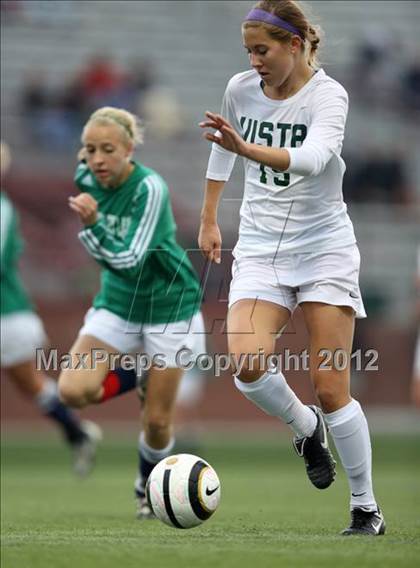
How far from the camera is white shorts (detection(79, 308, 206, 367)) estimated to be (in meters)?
7.26

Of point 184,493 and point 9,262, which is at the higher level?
point 9,262

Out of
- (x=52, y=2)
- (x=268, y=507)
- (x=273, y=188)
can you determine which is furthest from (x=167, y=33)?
(x=273, y=188)

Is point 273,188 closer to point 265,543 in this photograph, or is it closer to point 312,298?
point 312,298

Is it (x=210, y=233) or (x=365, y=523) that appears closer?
(x=365, y=523)

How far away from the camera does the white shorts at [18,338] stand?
33.8 feet

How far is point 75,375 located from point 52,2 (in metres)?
14.8

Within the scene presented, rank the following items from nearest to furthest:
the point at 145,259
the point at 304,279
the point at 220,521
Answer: the point at 304,279, the point at 220,521, the point at 145,259

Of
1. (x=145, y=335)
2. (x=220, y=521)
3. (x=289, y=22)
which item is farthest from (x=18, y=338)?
(x=289, y=22)

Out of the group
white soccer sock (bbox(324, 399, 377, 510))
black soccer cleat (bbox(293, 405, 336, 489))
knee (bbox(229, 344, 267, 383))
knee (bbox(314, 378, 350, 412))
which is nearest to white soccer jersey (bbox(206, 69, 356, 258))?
knee (bbox(229, 344, 267, 383))

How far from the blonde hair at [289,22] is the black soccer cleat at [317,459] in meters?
1.85

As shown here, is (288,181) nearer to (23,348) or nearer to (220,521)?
(220,521)

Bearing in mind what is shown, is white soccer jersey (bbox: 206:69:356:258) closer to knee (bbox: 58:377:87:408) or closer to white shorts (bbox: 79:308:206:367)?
white shorts (bbox: 79:308:206:367)

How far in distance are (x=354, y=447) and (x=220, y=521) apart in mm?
1337

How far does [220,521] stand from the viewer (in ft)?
22.3
